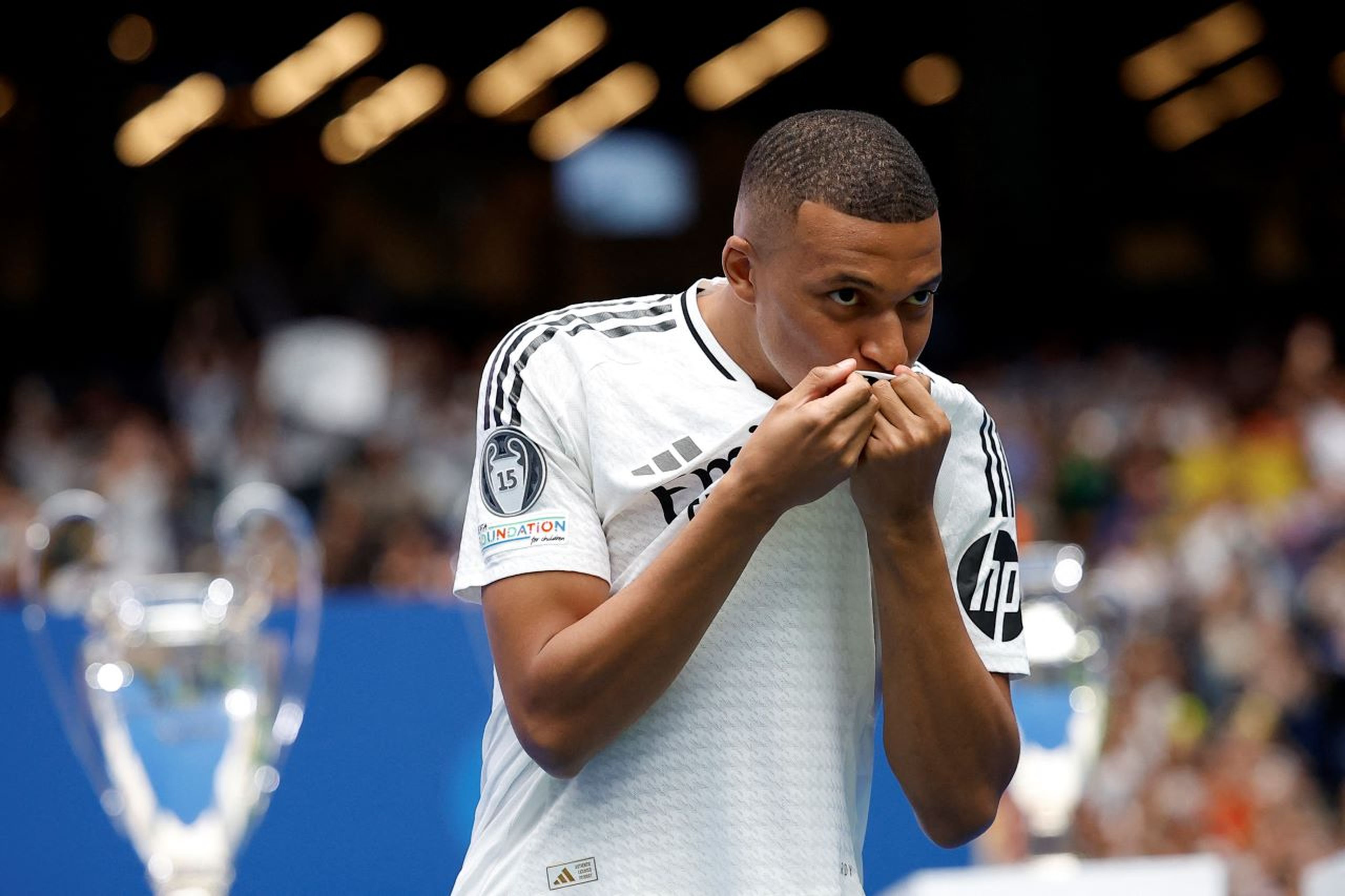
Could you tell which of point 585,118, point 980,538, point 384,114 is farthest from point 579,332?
point 585,118

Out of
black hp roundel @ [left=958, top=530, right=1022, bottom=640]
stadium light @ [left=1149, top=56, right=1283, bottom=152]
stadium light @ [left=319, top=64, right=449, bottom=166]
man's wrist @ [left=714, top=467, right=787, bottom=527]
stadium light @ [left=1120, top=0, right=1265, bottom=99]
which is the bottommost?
black hp roundel @ [left=958, top=530, right=1022, bottom=640]

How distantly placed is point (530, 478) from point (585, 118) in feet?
42.0

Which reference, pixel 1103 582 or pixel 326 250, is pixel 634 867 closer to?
pixel 1103 582

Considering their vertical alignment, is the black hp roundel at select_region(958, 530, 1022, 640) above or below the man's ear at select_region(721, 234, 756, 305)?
below

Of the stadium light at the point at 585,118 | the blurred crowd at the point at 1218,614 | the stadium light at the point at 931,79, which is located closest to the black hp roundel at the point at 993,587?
the blurred crowd at the point at 1218,614

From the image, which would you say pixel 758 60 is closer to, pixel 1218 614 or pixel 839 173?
pixel 1218 614

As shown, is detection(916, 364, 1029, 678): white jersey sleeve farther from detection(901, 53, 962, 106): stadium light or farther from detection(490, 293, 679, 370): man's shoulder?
detection(901, 53, 962, 106): stadium light

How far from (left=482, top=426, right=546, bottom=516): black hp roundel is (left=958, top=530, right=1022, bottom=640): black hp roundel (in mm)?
385

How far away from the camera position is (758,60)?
13.8 m

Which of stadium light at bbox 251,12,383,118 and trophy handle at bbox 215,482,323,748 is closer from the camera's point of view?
trophy handle at bbox 215,482,323,748

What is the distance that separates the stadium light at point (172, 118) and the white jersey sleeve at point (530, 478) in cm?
1131

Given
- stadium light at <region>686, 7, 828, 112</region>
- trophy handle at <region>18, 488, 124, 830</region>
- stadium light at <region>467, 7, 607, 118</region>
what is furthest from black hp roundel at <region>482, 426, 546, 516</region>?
stadium light at <region>686, 7, 828, 112</region>

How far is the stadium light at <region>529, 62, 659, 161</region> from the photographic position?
1391 cm

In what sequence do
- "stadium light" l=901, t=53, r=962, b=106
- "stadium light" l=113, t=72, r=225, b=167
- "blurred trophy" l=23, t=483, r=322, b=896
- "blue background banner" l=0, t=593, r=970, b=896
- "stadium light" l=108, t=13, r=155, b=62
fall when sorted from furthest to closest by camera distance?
"stadium light" l=901, t=53, r=962, b=106
"stadium light" l=113, t=72, r=225, b=167
"stadium light" l=108, t=13, r=155, b=62
"blue background banner" l=0, t=593, r=970, b=896
"blurred trophy" l=23, t=483, r=322, b=896
